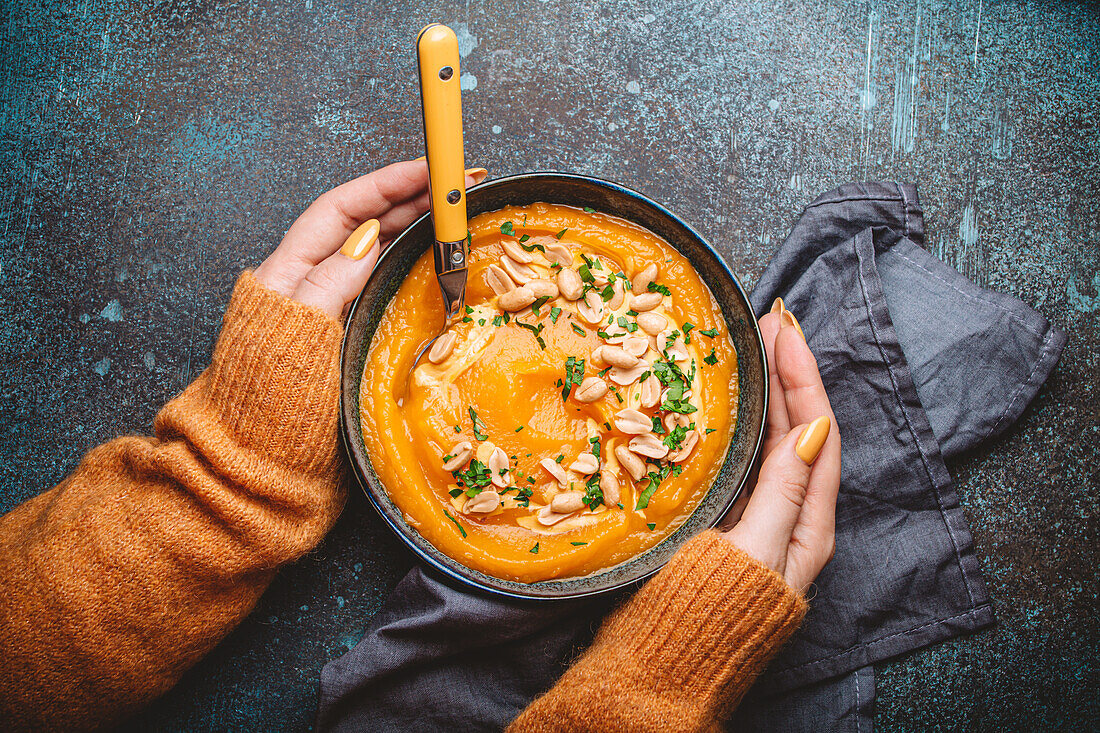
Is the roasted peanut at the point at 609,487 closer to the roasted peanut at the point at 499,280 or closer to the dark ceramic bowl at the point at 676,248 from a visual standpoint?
the dark ceramic bowl at the point at 676,248

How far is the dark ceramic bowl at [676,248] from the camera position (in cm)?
168

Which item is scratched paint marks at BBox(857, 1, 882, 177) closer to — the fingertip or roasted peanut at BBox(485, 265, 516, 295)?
the fingertip

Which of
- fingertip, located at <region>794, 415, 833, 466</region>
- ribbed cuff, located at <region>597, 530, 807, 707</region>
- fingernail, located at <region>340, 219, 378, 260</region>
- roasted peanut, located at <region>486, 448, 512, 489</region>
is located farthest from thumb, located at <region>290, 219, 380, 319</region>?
fingertip, located at <region>794, 415, 833, 466</region>

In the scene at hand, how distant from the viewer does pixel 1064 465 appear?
6.86 ft

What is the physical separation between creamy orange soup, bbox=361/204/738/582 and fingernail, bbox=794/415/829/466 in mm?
189

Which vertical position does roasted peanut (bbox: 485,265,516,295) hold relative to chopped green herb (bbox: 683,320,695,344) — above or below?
above

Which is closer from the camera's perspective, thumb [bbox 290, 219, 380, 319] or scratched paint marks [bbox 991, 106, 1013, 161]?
thumb [bbox 290, 219, 380, 319]

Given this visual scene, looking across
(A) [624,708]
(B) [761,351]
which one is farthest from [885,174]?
(A) [624,708]

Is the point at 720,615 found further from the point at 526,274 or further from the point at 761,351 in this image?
the point at 526,274

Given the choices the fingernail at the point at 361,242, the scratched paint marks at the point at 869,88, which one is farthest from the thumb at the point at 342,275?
the scratched paint marks at the point at 869,88

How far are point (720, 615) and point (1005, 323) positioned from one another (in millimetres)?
1279

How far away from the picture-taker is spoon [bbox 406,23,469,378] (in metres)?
1.45

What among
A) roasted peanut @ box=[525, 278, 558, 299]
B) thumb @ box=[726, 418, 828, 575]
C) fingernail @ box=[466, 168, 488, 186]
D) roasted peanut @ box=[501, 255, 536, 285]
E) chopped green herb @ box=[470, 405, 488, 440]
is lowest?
thumb @ box=[726, 418, 828, 575]

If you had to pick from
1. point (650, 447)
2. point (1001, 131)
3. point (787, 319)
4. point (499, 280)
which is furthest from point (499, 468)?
point (1001, 131)
